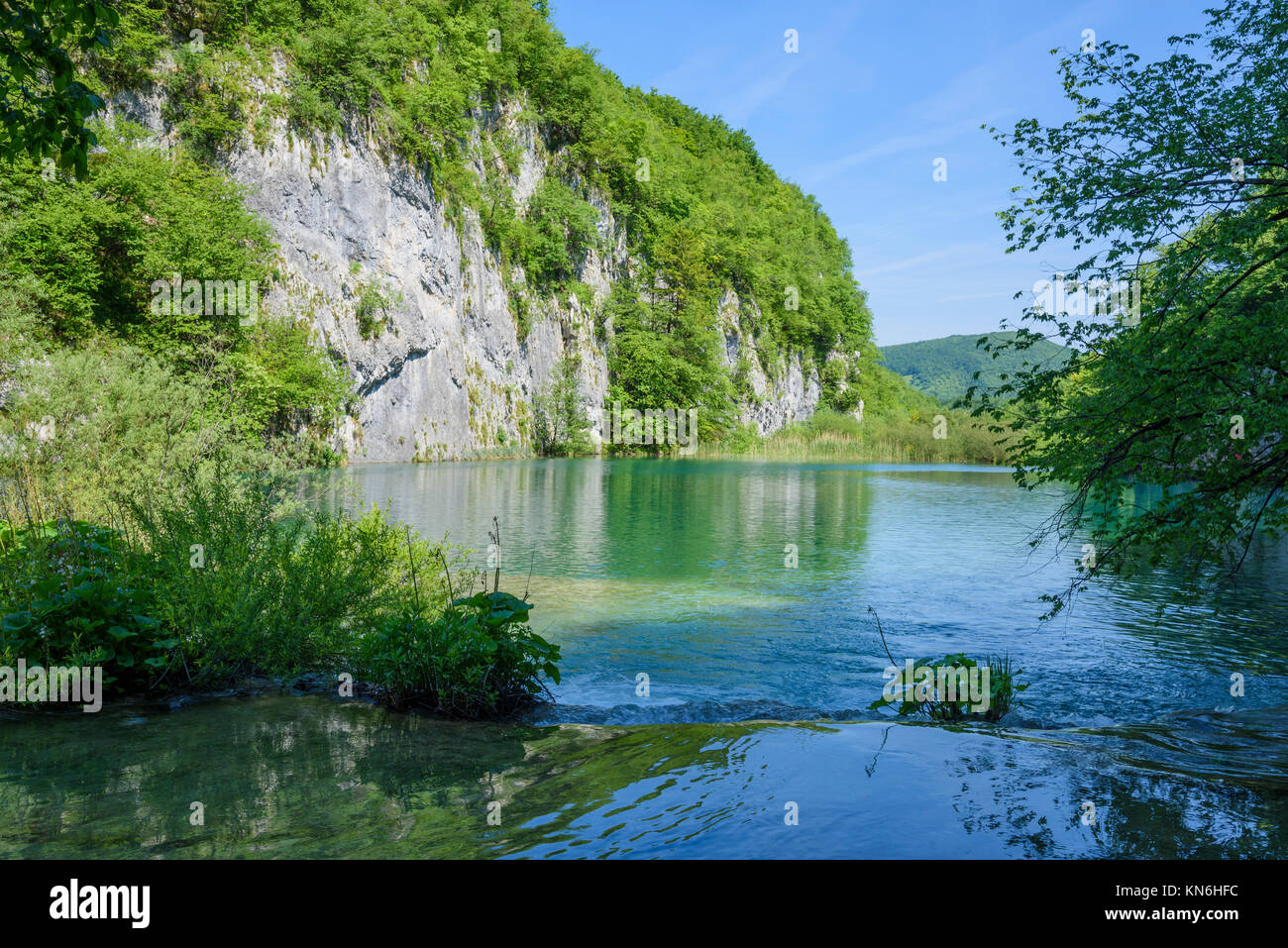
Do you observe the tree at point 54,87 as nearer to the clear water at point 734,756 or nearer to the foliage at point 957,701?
the clear water at point 734,756

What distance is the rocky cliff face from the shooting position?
122ft

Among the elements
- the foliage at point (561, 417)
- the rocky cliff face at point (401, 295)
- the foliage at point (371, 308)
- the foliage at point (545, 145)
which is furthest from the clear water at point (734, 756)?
the foliage at point (561, 417)

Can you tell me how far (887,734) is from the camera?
18.5 ft

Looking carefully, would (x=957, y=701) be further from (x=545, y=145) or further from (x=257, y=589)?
(x=545, y=145)

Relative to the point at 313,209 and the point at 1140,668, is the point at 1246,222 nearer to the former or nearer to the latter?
the point at 1140,668

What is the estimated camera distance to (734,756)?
509 cm

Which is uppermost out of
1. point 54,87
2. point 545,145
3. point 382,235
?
point 545,145

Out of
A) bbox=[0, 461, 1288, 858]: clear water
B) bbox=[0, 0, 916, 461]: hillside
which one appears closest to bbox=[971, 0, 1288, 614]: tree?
bbox=[0, 461, 1288, 858]: clear water
